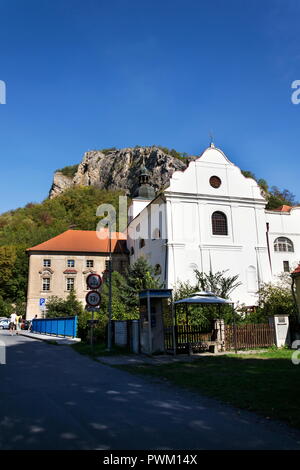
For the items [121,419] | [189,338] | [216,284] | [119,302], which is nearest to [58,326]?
[119,302]

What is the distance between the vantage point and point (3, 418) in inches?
239

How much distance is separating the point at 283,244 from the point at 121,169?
100 meters

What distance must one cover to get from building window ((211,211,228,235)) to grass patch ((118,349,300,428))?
20224 mm

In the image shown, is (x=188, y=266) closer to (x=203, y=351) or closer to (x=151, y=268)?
(x=151, y=268)

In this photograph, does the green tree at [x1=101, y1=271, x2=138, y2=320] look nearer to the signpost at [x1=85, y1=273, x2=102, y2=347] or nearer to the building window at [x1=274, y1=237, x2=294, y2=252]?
the signpost at [x1=85, y1=273, x2=102, y2=347]

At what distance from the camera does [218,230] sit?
35188 mm

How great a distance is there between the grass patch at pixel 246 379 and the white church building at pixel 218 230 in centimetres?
1783

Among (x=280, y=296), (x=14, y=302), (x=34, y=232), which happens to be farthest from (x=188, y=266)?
(x=34, y=232)

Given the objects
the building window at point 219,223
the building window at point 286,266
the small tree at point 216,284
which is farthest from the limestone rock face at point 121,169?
the small tree at point 216,284

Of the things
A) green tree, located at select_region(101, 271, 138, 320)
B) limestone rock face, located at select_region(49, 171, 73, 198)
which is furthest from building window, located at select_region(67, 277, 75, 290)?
limestone rock face, located at select_region(49, 171, 73, 198)

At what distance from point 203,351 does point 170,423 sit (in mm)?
11996

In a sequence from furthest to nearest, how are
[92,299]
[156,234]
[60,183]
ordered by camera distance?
1. [60,183]
2. [156,234]
3. [92,299]

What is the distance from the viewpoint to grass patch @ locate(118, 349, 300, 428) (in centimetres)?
713

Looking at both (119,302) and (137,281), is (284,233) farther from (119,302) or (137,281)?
(119,302)
